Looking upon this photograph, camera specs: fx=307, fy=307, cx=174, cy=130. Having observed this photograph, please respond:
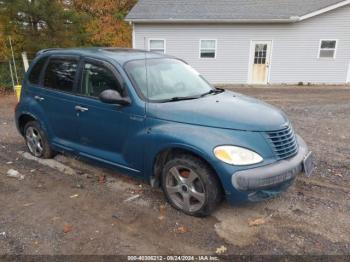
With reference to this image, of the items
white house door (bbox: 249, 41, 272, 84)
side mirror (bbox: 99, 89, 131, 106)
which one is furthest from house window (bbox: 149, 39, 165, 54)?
side mirror (bbox: 99, 89, 131, 106)

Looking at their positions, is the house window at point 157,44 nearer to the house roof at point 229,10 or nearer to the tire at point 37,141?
the house roof at point 229,10

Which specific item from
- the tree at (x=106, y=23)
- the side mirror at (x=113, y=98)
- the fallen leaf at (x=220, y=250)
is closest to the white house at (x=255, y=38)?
the tree at (x=106, y=23)

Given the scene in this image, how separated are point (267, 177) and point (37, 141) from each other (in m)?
3.90

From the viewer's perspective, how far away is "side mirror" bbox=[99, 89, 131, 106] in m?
3.64

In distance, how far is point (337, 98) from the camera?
12023 millimetres

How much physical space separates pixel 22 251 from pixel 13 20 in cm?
1257

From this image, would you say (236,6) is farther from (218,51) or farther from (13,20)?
(13,20)

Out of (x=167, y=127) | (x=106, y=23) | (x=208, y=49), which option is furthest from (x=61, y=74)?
(x=106, y=23)

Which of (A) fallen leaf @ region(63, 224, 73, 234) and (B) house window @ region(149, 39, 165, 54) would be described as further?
(B) house window @ region(149, 39, 165, 54)

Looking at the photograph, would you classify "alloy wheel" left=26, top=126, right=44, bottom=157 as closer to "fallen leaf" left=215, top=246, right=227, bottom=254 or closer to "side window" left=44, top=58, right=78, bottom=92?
"side window" left=44, top=58, right=78, bottom=92

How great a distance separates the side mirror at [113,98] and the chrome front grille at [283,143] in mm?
1685

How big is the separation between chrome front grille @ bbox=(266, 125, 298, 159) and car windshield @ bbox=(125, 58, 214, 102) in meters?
1.14

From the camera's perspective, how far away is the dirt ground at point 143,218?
9.98ft

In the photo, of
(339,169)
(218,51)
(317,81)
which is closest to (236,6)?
(218,51)
